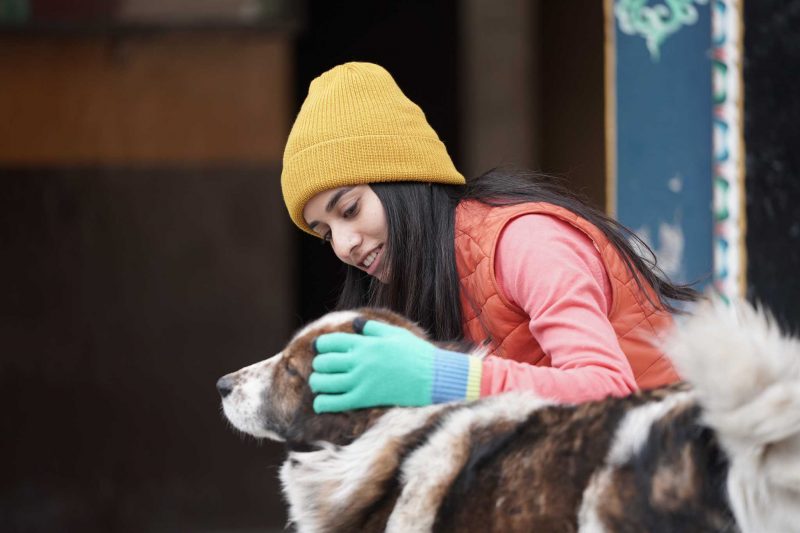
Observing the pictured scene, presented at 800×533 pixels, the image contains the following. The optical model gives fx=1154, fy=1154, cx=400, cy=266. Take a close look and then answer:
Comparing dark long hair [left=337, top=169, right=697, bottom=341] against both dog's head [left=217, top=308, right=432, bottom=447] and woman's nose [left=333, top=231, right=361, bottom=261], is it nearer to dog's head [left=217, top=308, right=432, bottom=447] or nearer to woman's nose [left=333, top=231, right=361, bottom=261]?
woman's nose [left=333, top=231, right=361, bottom=261]

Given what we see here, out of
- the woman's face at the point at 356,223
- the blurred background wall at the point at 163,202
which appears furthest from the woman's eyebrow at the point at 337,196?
the blurred background wall at the point at 163,202

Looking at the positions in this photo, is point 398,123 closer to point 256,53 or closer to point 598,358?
point 598,358

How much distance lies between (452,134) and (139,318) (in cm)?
166

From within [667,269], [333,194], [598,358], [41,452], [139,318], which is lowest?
[41,452]

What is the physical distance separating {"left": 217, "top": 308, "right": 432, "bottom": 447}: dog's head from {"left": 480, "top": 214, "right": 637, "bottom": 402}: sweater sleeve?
0.20m

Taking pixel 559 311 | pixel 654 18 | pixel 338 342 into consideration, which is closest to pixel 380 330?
pixel 338 342

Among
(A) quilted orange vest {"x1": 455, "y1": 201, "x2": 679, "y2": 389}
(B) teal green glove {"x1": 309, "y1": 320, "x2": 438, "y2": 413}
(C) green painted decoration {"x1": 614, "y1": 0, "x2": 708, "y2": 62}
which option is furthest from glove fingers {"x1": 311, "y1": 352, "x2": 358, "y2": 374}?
(C) green painted decoration {"x1": 614, "y1": 0, "x2": 708, "y2": 62}

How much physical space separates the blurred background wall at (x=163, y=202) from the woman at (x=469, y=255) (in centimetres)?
272

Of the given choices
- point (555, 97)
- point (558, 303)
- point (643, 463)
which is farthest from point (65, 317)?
point (643, 463)

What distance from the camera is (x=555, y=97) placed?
196 inches

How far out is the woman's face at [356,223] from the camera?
7.43ft

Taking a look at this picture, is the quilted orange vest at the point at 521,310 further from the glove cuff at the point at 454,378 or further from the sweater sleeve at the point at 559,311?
the glove cuff at the point at 454,378

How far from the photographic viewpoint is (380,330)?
181 centimetres

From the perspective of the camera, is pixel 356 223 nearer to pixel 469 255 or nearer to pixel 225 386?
pixel 469 255
